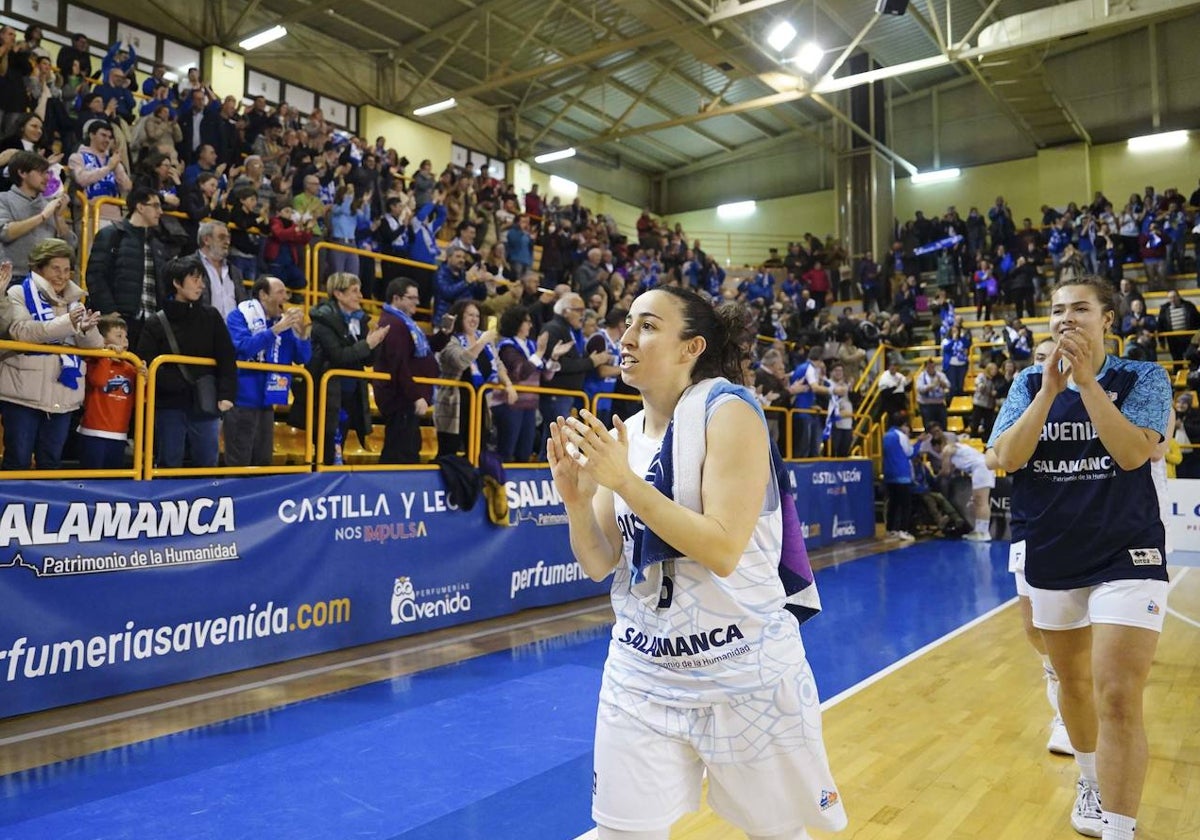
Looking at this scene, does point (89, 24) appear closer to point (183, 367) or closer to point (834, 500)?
point (183, 367)

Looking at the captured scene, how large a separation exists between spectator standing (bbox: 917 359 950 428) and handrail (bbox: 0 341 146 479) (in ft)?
44.8

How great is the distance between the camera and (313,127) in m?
11.9

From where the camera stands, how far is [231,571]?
17.6ft

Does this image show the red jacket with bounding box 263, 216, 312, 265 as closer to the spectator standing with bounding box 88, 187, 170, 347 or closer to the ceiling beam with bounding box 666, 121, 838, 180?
the spectator standing with bounding box 88, 187, 170, 347

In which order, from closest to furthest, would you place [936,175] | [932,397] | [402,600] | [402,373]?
[402,600]
[402,373]
[932,397]
[936,175]

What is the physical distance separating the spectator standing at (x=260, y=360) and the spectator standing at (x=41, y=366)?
97 centimetres

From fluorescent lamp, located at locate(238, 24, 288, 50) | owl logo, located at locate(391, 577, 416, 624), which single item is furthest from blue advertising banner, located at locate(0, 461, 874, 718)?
fluorescent lamp, located at locate(238, 24, 288, 50)

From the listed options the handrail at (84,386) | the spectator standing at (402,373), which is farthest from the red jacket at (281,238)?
the handrail at (84,386)

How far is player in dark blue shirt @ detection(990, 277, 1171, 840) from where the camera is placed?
9.27 feet

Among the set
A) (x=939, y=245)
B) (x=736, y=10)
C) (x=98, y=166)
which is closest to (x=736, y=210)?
(x=939, y=245)

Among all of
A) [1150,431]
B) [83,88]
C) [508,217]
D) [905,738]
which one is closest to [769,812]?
[1150,431]

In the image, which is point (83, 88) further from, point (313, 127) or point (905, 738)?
point (905, 738)

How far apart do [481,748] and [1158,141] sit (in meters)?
25.9

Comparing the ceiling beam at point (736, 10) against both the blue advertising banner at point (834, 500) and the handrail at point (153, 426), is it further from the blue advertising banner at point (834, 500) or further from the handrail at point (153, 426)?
the handrail at point (153, 426)
